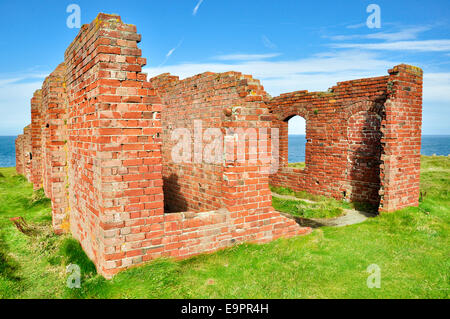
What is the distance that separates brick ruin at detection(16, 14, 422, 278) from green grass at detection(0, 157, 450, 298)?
27cm

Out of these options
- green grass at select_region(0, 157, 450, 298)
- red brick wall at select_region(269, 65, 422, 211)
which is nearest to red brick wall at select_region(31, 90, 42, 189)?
green grass at select_region(0, 157, 450, 298)

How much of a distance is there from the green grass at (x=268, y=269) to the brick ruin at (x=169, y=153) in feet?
0.90

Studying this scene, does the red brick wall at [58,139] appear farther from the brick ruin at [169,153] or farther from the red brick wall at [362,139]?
the red brick wall at [362,139]

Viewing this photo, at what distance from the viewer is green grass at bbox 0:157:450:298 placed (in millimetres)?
3637

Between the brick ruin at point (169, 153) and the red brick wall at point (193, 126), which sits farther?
the red brick wall at point (193, 126)

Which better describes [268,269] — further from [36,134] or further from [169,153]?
[36,134]

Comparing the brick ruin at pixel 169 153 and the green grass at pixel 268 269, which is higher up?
the brick ruin at pixel 169 153

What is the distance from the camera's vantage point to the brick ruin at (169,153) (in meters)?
3.72

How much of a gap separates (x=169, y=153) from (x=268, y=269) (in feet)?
14.8

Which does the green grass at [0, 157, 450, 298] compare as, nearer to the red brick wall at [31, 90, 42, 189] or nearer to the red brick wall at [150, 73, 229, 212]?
the red brick wall at [150, 73, 229, 212]

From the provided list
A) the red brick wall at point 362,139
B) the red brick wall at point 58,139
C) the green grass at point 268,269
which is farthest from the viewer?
the red brick wall at point 362,139

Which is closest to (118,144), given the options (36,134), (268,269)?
(268,269)

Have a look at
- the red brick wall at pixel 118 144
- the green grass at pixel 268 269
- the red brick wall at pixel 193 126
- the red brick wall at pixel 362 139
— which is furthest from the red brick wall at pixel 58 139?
the red brick wall at pixel 362 139
